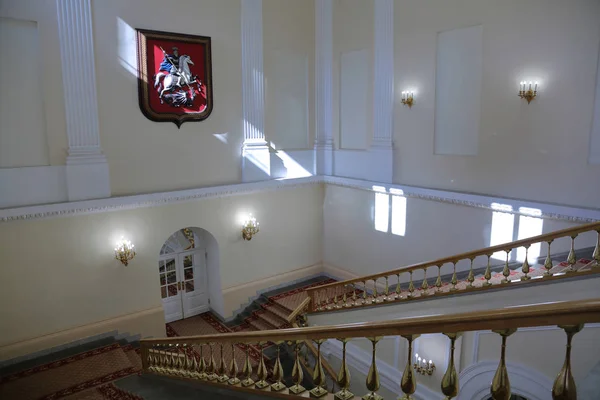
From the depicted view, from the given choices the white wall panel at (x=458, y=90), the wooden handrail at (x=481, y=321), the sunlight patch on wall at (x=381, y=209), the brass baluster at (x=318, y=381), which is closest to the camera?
the wooden handrail at (x=481, y=321)

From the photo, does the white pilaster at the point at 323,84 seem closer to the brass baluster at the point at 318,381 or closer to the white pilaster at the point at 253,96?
the white pilaster at the point at 253,96

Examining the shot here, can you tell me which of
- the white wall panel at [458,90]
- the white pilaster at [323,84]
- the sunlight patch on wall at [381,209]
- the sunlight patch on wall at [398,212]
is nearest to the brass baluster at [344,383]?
the white wall panel at [458,90]

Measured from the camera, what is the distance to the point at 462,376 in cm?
658

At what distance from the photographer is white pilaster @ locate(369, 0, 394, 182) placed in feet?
34.0

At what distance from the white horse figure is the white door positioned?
4027 millimetres

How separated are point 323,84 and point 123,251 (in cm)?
656

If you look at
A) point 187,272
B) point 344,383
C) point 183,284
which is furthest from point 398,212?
point 344,383

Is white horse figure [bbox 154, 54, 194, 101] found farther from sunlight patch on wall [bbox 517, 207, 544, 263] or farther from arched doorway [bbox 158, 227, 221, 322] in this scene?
sunlight patch on wall [bbox 517, 207, 544, 263]

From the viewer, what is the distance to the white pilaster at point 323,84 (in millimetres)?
11906

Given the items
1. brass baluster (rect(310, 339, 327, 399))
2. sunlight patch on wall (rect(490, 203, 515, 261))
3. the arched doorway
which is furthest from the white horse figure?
brass baluster (rect(310, 339, 327, 399))

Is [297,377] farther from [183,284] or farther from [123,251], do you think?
[183,284]

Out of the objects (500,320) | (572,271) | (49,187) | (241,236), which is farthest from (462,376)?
(49,187)

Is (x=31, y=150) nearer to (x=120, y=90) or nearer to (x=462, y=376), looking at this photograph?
(x=120, y=90)

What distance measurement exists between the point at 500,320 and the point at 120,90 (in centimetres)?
911
